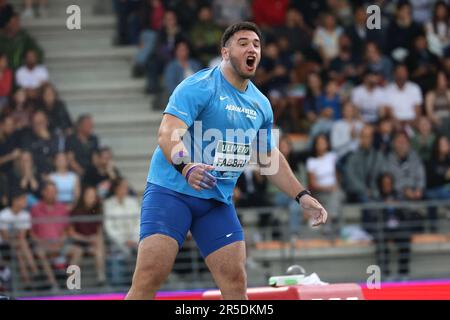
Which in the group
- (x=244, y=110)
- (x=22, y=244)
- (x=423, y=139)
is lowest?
(x=22, y=244)

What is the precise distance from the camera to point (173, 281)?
1497 centimetres

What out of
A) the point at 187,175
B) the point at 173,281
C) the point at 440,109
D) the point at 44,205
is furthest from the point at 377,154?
the point at 187,175

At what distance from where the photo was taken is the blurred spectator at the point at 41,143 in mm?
15438

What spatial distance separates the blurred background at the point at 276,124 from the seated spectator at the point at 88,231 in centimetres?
2

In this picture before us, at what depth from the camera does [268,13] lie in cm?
1825

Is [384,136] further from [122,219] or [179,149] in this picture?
[179,149]

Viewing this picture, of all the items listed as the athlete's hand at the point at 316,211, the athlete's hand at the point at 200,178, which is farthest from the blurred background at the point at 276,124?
the athlete's hand at the point at 200,178

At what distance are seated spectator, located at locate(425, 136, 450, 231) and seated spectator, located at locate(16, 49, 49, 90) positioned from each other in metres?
5.63

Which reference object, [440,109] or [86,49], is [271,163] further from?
[86,49]

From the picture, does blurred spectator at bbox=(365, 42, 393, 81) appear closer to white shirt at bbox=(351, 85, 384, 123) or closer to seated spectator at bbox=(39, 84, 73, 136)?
white shirt at bbox=(351, 85, 384, 123)

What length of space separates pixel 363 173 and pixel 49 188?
14.1ft

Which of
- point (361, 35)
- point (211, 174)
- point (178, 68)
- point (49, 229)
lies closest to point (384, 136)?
point (361, 35)

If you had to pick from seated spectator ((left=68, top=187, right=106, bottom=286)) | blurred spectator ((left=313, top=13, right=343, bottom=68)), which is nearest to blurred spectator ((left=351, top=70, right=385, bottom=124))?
blurred spectator ((left=313, top=13, right=343, bottom=68))

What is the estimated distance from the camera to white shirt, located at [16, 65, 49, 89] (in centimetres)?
1681
